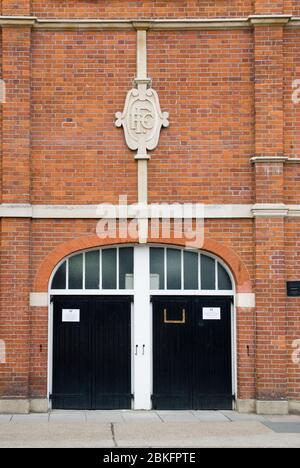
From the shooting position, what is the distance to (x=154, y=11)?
570 inches

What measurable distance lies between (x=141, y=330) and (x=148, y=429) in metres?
2.33

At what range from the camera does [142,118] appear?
14.3 m

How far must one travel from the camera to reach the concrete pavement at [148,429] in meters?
11.3

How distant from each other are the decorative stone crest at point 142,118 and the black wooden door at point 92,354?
9.61 ft

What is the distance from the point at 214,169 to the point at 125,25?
314 cm

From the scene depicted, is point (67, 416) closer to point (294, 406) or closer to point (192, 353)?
point (192, 353)

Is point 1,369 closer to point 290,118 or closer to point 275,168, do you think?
point 275,168

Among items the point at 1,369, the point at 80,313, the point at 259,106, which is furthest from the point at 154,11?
the point at 1,369

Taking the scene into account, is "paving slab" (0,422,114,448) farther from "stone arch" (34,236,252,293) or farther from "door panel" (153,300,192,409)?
"stone arch" (34,236,252,293)

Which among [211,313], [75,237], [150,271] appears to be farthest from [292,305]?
[75,237]

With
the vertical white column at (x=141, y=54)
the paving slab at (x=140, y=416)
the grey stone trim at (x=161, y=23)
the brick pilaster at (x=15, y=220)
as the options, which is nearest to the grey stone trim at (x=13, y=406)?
the brick pilaster at (x=15, y=220)

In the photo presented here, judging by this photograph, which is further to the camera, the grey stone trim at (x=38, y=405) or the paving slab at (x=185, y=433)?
the grey stone trim at (x=38, y=405)

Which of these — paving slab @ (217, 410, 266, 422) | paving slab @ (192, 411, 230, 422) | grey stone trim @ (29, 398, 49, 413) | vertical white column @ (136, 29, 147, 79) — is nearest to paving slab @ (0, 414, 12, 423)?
grey stone trim @ (29, 398, 49, 413)

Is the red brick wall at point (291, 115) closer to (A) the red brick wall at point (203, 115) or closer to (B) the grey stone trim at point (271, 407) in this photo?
(A) the red brick wall at point (203, 115)
